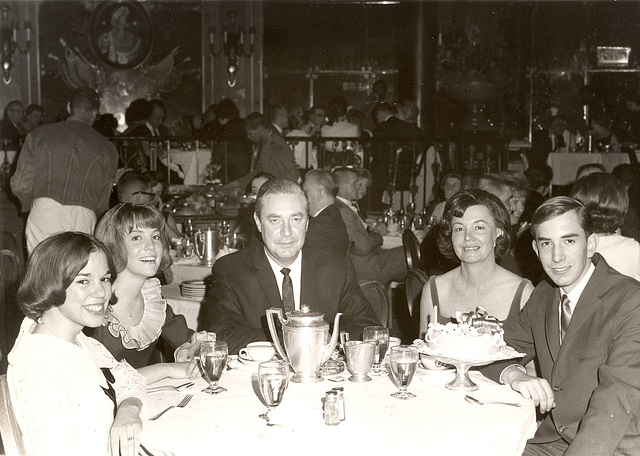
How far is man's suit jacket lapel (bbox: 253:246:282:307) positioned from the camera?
120 inches

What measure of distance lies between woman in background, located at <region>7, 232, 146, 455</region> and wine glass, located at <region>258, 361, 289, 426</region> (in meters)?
0.34

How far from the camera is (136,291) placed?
122 inches

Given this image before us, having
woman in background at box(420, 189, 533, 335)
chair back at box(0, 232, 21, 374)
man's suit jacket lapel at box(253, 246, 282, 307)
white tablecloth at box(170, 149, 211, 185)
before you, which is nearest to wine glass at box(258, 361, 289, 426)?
man's suit jacket lapel at box(253, 246, 282, 307)

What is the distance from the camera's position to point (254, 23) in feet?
46.9

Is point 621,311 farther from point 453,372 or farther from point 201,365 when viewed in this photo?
point 201,365

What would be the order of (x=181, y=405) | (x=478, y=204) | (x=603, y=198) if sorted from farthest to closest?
(x=603, y=198) < (x=478, y=204) < (x=181, y=405)

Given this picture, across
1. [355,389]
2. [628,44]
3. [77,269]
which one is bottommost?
[355,389]

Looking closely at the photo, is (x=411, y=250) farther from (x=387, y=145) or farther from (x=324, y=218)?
(x=387, y=145)

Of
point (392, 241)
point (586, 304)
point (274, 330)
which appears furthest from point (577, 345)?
point (392, 241)

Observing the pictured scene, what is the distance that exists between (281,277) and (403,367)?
1.02 m

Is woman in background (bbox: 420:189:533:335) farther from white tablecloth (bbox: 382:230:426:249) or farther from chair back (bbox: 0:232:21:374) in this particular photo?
white tablecloth (bbox: 382:230:426:249)

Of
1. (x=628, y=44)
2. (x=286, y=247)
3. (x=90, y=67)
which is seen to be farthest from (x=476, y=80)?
(x=286, y=247)

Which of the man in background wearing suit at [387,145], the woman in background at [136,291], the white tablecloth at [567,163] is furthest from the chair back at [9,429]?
the white tablecloth at [567,163]

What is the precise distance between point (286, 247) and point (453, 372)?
0.89 metres
